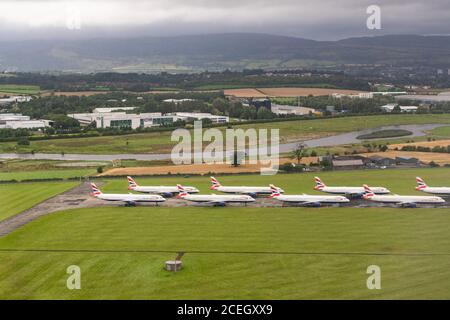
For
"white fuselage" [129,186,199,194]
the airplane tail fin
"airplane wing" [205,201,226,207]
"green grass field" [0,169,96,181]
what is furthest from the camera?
"green grass field" [0,169,96,181]

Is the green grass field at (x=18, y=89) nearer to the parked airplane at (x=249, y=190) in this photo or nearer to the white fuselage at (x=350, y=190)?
the parked airplane at (x=249, y=190)

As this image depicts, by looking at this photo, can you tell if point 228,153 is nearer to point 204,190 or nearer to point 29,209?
point 204,190

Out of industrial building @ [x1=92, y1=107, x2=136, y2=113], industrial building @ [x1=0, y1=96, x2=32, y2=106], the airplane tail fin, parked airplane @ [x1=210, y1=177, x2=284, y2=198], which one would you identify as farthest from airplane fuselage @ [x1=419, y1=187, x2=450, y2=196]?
industrial building @ [x1=0, y1=96, x2=32, y2=106]

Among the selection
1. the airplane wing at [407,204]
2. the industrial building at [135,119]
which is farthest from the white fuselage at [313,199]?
the industrial building at [135,119]

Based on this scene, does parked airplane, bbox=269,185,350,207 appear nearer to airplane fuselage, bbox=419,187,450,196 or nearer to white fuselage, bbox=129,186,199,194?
airplane fuselage, bbox=419,187,450,196

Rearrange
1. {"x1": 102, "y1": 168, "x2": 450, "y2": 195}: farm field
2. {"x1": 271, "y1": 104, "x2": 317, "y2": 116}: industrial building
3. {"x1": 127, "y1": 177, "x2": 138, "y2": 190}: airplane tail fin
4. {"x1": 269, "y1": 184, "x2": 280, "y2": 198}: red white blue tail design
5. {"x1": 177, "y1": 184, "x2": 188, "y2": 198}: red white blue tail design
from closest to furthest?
{"x1": 269, "y1": 184, "x2": 280, "y2": 198}: red white blue tail design < {"x1": 177, "y1": 184, "x2": 188, "y2": 198}: red white blue tail design < {"x1": 102, "y1": 168, "x2": 450, "y2": 195}: farm field < {"x1": 127, "y1": 177, "x2": 138, "y2": 190}: airplane tail fin < {"x1": 271, "y1": 104, "x2": 317, "y2": 116}: industrial building

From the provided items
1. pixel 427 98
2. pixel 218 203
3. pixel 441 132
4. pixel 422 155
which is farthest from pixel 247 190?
pixel 427 98

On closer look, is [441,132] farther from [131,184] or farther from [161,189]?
[131,184]
